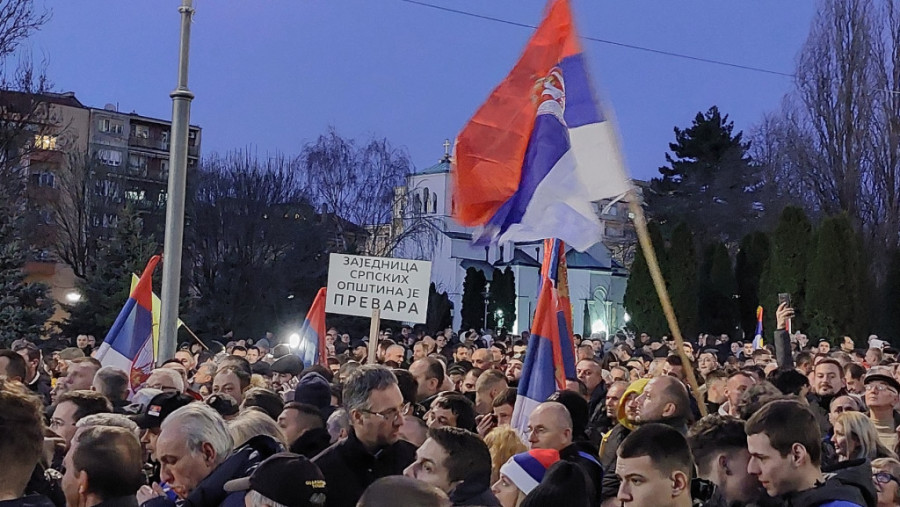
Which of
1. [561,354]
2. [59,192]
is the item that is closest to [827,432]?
[561,354]

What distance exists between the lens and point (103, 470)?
4.13 meters

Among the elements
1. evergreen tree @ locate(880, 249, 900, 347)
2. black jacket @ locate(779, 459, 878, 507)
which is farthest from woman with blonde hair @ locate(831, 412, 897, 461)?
evergreen tree @ locate(880, 249, 900, 347)

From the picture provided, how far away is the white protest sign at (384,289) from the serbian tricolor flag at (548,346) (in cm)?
234

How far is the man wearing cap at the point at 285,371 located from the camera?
449 inches

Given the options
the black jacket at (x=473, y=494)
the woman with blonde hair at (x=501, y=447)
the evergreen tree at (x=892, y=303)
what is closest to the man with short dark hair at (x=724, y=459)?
the black jacket at (x=473, y=494)

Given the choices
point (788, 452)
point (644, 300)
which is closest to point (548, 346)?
point (788, 452)

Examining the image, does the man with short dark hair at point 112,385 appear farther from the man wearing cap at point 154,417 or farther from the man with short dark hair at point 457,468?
the man with short dark hair at point 457,468

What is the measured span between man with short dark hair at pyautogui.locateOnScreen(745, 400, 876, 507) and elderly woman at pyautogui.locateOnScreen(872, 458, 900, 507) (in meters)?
1.56

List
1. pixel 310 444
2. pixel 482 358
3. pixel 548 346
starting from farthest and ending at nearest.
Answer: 1. pixel 482 358
2. pixel 548 346
3. pixel 310 444

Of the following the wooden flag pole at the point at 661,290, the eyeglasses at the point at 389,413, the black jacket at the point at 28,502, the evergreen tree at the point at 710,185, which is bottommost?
the black jacket at the point at 28,502

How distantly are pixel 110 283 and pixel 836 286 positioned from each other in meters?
24.0

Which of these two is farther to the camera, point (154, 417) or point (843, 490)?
point (154, 417)

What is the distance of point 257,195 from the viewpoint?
4934 centimetres

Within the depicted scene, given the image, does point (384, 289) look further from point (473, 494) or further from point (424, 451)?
point (473, 494)
